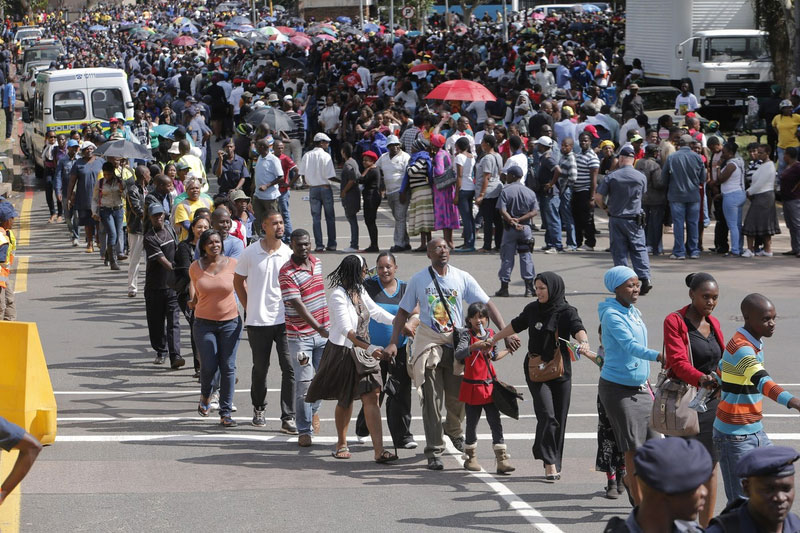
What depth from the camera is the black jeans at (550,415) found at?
29.2 ft

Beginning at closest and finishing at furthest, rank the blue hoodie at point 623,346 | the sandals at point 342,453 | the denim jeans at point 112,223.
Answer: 1. the blue hoodie at point 623,346
2. the sandals at point 342,453
3. the denim jeans at point 112,223

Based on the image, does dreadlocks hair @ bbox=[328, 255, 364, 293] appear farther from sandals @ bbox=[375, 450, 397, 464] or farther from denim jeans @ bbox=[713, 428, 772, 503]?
denim jeans @ bbox=[713, 428, 772, 503]

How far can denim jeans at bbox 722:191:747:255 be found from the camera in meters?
18.3

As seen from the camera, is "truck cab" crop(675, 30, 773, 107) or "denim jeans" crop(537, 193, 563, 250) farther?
"truck cab" crop(675, 30, 773, 107)

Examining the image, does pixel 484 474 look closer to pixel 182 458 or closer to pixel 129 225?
pixel 182 458

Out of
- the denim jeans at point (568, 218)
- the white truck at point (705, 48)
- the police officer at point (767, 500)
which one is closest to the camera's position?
the police officer at point (767, 500)

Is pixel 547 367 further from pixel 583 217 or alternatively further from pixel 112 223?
pixel 112 223

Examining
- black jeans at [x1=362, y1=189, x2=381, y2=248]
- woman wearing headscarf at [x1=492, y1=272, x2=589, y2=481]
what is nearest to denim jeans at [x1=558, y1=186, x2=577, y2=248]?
black jeans at [x1=362, y1=189, x2=381, y2=248]

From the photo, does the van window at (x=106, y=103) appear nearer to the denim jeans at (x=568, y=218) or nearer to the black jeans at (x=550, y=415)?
the denim jeans at (x=568, y=218)

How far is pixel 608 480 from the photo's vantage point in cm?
853

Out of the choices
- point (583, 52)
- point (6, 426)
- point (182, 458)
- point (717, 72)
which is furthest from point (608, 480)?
point (583, 52)

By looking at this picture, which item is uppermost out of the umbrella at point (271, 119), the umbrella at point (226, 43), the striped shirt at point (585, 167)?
the umbrella at point (226, 43)

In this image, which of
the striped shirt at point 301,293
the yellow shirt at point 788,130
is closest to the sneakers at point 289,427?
the striped shirt at point 301,293

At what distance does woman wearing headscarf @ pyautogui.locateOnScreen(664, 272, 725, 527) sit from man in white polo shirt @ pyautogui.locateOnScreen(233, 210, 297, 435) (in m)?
3.92
